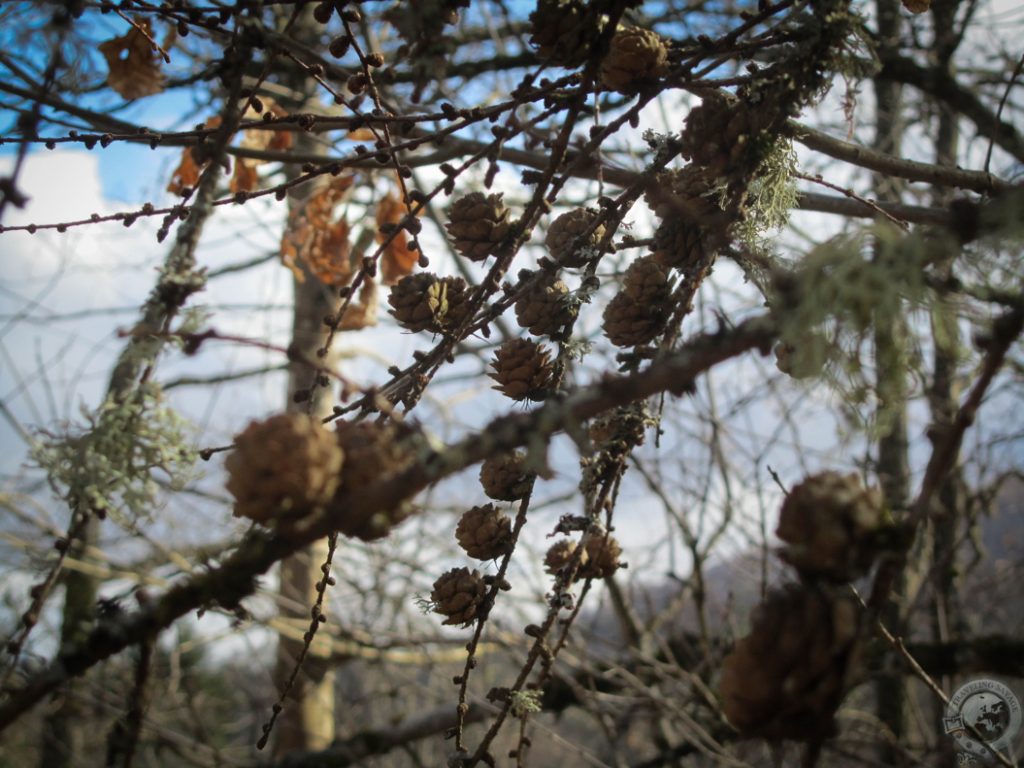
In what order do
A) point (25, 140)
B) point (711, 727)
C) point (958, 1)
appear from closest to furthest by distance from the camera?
point (25, 140), point (711, 727), point (958, 1)

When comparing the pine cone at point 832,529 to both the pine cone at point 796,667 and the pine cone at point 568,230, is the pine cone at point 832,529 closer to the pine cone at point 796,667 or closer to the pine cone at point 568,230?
the pine cone at point 796,667

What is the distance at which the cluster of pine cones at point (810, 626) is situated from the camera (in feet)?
1.39

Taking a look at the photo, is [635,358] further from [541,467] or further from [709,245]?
[541,467]

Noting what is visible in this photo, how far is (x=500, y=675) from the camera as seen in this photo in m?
5.79

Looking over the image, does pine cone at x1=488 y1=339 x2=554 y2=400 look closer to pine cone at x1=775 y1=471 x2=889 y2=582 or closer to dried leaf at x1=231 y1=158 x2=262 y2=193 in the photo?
pine cone at x1=775 y1=471 x2=889 y2=582

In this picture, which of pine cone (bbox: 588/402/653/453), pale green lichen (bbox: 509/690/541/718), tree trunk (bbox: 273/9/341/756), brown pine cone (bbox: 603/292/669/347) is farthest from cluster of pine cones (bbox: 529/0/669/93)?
tree trunk (bbox: 273/9/341/756)

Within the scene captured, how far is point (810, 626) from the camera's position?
1.40 feet

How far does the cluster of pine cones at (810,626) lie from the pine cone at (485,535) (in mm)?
298

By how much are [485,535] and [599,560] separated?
0.64 ft

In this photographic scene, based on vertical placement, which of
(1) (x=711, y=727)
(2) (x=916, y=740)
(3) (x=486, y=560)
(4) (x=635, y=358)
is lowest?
(2) (x=916, y=740)

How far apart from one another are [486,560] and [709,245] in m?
0.38

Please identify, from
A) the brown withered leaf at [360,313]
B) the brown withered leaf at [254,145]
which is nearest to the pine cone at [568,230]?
the brown withered leaf at [360,313]

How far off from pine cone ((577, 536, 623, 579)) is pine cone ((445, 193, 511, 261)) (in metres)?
0.35

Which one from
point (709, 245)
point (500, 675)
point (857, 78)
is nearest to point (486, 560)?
point (709, 245)
